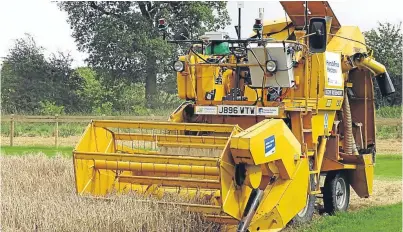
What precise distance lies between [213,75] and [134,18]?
23759 millimetres

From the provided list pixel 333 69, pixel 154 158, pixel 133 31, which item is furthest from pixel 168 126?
pixel 133 31

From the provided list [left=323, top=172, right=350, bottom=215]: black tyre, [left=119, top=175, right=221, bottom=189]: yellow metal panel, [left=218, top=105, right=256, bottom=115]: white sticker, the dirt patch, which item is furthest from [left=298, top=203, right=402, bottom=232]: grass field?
the dirt patch

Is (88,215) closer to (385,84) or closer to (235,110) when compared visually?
(235,110)

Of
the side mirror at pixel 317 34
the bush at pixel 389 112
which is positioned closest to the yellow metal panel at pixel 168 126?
the side mirror at pixel 317 34

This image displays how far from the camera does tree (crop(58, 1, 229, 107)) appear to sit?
3303cm

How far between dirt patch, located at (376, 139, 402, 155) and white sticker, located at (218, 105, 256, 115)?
13.9 meters

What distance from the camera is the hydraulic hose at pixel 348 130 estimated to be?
439 inches

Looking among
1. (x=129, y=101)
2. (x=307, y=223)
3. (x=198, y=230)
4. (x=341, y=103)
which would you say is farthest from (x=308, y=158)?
(x=129, y=101)

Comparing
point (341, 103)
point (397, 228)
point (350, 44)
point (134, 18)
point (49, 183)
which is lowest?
point (397, 228)

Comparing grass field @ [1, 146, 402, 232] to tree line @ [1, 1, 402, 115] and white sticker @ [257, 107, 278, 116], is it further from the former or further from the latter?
tree line @ [1, 1, 402, 115]

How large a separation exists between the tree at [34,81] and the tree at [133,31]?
2.91 m

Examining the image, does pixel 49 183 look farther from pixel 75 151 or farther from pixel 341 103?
pixel 341 103

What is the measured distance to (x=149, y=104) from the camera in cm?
3478

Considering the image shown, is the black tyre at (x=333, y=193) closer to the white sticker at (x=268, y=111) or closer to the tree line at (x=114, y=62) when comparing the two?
the white sticker at (x=268, y=111)
